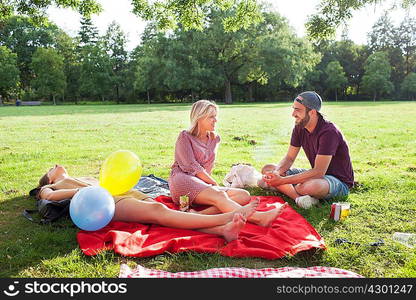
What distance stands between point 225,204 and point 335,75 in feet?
172

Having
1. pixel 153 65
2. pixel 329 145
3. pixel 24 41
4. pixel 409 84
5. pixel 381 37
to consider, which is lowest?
pixel 329 145

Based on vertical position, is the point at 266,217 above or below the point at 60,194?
below

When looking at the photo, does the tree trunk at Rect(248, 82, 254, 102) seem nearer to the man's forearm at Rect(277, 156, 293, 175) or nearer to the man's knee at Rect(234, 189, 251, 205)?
the man's forearm at Rect(277, 156, 293, 175)

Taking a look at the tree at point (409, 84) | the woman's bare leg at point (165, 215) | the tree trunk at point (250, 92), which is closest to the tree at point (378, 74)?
the tree at point (409, 84)

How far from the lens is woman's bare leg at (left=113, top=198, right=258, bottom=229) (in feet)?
11.9

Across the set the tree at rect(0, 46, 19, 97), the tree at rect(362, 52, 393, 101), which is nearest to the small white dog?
the tree at rect(0, 46, 19, 97)

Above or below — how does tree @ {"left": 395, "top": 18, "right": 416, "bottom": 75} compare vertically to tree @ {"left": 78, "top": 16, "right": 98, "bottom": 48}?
below

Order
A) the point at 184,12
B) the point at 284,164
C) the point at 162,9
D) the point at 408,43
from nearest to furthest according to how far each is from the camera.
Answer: the point at 284,164, the point at 184,12, the point at 162,9, the point at 408,43

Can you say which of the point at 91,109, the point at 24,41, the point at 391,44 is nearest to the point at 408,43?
the point at 391,44

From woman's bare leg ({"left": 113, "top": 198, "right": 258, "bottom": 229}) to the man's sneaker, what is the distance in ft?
4.14

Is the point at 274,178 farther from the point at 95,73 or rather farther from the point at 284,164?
the point at 95,73

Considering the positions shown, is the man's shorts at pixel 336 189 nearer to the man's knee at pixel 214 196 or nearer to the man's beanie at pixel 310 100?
the man's beanie at pixel 310 100

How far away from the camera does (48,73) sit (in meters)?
48.7

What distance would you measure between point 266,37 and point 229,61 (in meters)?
5.16
